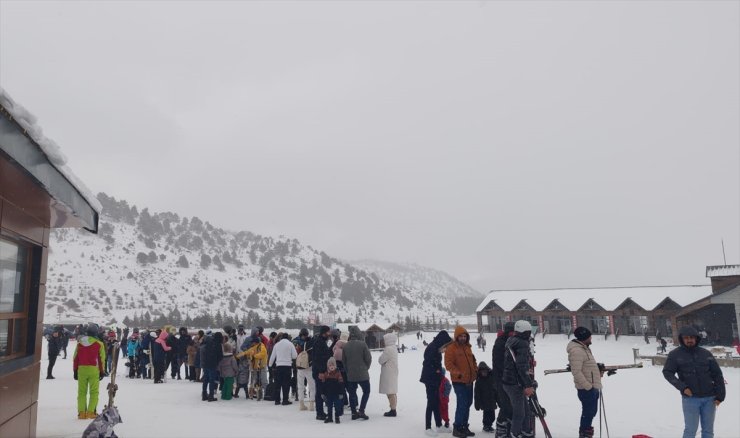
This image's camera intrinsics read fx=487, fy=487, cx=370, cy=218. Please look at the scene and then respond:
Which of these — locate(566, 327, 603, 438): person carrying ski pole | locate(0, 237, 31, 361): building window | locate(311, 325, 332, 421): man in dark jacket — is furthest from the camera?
locate(311, 325, 332, 421): man in dark jacket

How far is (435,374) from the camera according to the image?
24.1ft

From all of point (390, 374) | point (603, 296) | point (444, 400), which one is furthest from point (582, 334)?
point (603, 296)

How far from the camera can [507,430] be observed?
6.68 meters

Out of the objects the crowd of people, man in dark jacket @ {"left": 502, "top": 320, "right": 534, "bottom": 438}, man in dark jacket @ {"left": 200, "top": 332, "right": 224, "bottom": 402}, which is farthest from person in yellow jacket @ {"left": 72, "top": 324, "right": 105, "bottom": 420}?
man in dark jacket @ {"left": 502, "top": 320, "right": 534, "bottom": 438}

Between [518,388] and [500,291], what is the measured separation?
53024mm

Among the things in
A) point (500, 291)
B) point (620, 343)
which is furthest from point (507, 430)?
point (500, 291)

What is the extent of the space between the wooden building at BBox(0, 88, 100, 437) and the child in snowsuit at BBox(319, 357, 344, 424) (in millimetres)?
4109

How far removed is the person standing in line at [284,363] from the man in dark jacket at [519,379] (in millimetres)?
5154

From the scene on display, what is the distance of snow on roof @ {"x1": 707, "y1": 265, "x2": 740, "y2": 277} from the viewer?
3953 cm

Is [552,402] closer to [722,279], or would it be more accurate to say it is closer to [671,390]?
[671,390]

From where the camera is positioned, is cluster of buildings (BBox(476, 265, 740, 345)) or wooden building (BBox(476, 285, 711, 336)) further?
wooden building (BBox(476, 285, 711, 336))

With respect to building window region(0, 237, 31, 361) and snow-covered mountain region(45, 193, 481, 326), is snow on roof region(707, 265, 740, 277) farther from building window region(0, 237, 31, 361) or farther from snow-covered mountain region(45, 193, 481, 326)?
snow-covered mountain region(45, 193, 481, 326)

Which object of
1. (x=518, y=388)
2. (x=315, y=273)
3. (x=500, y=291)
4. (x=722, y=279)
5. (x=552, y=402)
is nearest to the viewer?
(x=518, y=388)

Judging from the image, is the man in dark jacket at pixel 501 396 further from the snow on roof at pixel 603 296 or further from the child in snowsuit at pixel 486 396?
the snow on roof at pixel 603 296
